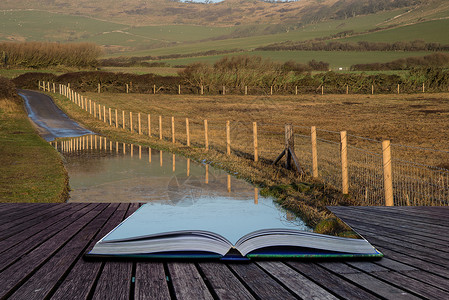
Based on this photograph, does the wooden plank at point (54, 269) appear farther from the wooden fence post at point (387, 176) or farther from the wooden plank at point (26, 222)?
the wooden fence post at point (387, 176)

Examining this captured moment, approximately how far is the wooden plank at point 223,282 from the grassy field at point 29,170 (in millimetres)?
7804

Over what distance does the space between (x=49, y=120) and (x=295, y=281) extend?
34.4 metres

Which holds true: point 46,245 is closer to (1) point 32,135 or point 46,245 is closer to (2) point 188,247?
(2) point 188,247

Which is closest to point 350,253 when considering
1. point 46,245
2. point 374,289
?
point 374,289

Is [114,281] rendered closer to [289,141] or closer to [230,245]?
[230,245]

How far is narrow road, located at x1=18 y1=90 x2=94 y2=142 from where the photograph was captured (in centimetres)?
2801

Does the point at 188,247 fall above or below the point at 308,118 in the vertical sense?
below

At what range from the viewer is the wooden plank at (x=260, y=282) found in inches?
120

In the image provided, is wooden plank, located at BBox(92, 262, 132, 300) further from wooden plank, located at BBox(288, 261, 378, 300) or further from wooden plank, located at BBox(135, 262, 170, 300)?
wooden plank, located at BBox(288, 261, 378, 300)

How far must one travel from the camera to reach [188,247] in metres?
3.69

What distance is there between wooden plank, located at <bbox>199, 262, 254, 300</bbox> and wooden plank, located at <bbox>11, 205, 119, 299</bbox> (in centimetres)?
98

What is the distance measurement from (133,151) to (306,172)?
9017 mm

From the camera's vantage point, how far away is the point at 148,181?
13.3 meters

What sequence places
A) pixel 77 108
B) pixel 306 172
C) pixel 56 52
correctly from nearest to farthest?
pixel 306 172
pixel 77 108
pixel 56 52
